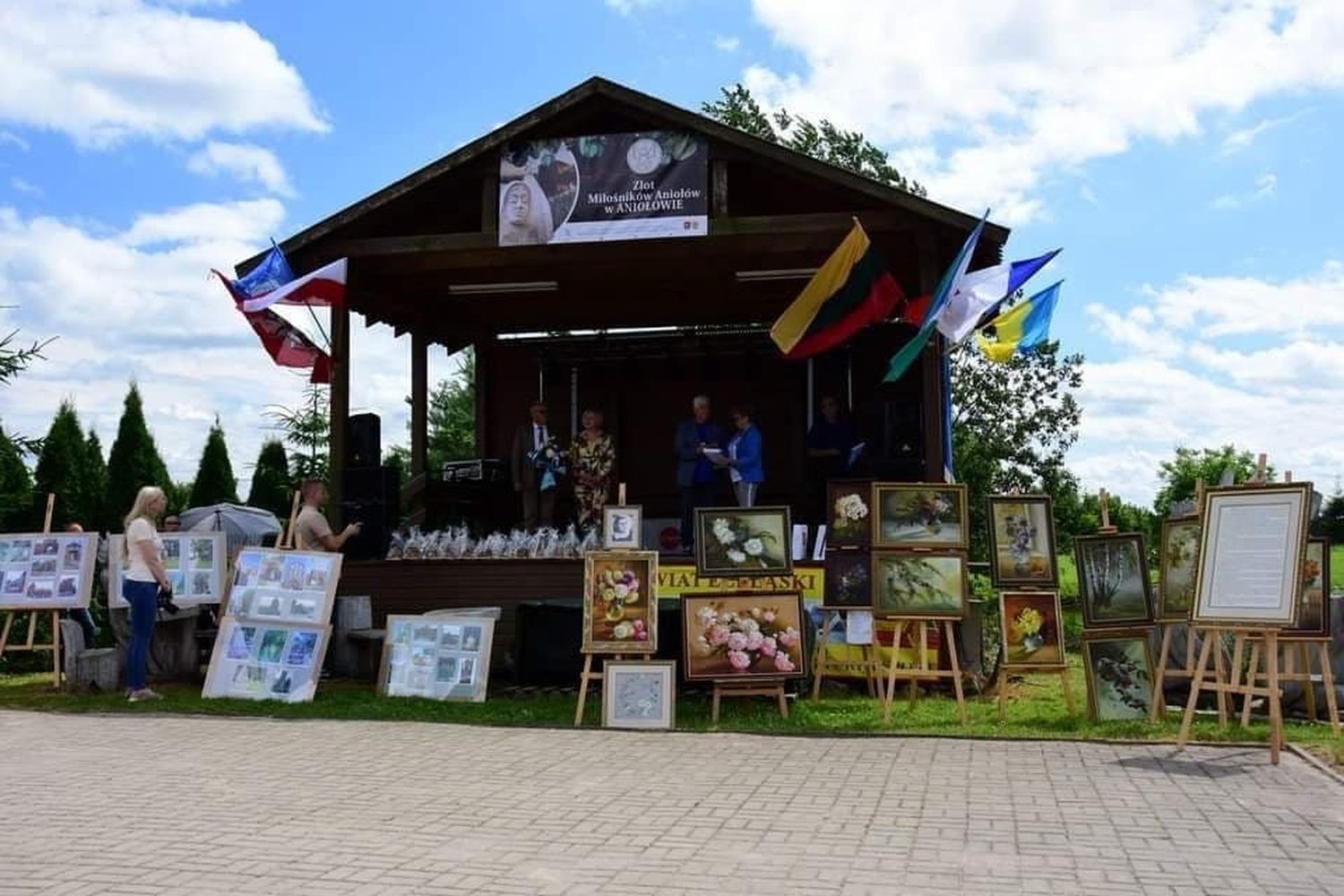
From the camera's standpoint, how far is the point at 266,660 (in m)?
9.95

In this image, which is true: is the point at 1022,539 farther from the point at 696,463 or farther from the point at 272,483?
the point at 272,483

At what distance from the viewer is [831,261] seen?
37.8 feet

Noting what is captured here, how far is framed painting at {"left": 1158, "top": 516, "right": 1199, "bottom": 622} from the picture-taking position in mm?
9203

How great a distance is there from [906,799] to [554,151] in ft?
25.8

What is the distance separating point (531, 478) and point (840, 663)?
5025mm

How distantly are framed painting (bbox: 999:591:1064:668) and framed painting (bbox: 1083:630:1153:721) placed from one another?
0.81ft

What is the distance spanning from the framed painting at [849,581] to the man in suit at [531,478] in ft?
16.8

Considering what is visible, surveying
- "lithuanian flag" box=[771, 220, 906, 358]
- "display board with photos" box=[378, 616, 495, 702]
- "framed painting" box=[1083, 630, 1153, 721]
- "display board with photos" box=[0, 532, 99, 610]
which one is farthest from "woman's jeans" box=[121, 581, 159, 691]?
"framed painting" box=[1083, 630, 1153, 721]

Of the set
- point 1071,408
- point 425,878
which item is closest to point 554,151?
point 425,878

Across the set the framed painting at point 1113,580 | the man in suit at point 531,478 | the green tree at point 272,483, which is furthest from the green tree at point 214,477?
the framed painting at point 1113,580

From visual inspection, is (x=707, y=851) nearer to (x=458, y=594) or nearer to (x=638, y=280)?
(x=458, y=594)

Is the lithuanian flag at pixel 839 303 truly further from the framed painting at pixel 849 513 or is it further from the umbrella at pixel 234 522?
the umbrella at pixel 234 522

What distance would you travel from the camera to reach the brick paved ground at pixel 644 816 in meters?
4.71

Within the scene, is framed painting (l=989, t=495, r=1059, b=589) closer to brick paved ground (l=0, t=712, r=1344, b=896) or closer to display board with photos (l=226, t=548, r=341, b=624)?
brick paved ground (l=0, t=712, r=1344, b=896)
